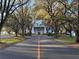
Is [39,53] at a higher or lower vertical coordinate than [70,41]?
lower

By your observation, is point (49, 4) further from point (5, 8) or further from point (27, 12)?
point (5, 8)

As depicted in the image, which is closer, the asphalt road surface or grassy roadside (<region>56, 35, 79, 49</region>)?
the asphalt road surface

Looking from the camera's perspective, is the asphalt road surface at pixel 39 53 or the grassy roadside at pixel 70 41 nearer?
the asphalt road surface at pixel 39 53

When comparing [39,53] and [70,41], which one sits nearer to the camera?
[39,53]

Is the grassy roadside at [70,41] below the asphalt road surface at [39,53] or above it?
→ above

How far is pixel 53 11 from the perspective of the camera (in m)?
78.2

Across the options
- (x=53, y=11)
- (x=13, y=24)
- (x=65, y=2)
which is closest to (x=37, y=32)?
(x=13, y=24)

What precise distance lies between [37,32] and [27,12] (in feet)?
Result: 341

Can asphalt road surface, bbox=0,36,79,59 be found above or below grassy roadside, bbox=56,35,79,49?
below

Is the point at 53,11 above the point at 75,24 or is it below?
above

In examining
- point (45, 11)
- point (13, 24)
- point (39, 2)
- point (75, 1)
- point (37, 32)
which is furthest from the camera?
point (37, 32)

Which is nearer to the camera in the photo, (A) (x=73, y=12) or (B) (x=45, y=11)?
(A) (x=73, y=12)

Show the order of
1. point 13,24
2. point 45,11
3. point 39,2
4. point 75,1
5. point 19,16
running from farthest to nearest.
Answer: point 13,24 < point 19,16 < point 45,11 < point 39,2 < point 75,1

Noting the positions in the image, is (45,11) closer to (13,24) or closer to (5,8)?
(13,24)
